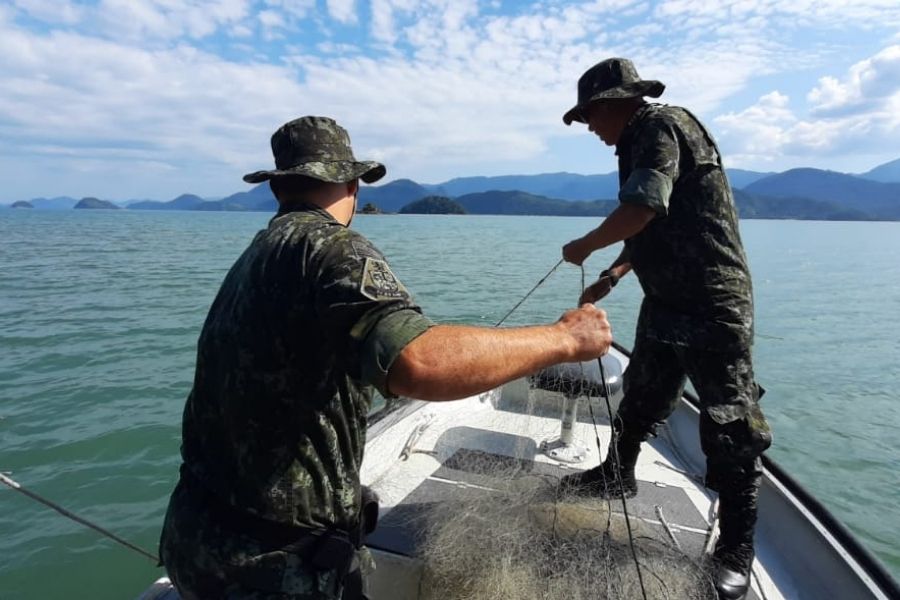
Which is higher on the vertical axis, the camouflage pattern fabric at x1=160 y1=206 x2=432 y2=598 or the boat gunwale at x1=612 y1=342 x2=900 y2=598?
the camouflage pattern fabric at x1=160 y1=206 x2=432 y2=598

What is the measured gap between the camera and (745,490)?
3043 mm

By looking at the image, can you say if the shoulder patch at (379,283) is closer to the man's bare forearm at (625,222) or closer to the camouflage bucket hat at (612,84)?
the man's bare forearm at (625,222)

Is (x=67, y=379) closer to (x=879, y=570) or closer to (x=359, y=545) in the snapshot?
(x=359, y=545)

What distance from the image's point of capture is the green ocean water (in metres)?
6.25

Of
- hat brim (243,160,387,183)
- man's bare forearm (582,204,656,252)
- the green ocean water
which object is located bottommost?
the green ocean water

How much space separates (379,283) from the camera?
5.27 feet

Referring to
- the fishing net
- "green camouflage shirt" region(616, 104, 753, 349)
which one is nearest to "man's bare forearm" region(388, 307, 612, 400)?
the fishing net

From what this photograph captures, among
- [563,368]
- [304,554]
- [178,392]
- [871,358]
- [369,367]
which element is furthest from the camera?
[871,358]

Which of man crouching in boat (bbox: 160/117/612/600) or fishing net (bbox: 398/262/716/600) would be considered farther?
fishing net (bbox: 398/262/716/600)

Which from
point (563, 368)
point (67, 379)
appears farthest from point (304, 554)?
point (67, 379)

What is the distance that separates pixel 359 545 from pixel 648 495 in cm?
243

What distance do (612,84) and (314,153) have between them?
1.87 m

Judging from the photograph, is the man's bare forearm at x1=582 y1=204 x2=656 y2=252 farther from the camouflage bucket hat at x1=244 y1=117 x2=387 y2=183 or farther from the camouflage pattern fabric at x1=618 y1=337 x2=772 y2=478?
the camouflage bucket hat at x1=244 y1=117 x2=387 y2=183

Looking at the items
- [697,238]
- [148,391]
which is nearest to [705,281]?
[697,238]
